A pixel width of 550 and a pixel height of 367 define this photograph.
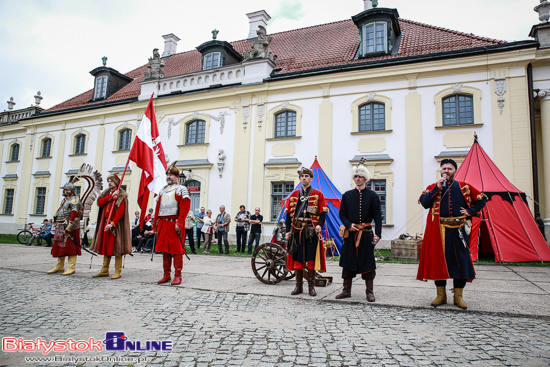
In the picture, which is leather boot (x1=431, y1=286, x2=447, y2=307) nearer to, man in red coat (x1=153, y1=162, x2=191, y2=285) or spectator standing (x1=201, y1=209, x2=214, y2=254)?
man in red coat (x1=153, y1=162, x2=191, y2=285)

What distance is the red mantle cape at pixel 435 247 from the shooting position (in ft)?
15.8

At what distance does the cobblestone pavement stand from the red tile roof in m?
13.2

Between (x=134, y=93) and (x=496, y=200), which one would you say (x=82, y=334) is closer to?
(x=496, y=200)

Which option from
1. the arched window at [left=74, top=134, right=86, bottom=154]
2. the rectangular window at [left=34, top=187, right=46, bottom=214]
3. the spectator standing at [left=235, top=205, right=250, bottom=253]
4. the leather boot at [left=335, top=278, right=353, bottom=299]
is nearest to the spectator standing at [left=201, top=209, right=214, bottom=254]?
the spectator standing at [left=235, top=205, right=250, bottom=253]

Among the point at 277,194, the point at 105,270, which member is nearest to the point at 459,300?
the point at 105,270

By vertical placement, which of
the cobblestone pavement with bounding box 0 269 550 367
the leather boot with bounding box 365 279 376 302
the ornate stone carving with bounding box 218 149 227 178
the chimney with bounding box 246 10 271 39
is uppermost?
the chimney with bounding box 246 10 271 39

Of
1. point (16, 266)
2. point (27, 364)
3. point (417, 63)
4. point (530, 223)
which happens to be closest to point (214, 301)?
point (27, 364)

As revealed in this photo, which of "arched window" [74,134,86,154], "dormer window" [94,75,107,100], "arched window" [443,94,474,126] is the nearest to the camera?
"arched window" [443,94,474,126]

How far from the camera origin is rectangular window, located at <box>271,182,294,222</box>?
54.6 feet

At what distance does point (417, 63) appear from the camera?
14.8m

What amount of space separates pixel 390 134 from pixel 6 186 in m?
24.5

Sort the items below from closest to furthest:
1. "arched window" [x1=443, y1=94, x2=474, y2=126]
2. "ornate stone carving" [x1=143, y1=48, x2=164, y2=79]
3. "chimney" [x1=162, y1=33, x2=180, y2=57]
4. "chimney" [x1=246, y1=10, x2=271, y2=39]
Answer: "arched window" [x1=443, y1=94, x2=474, y2=126]
"ornate stone carving" [x1=143, y1=48, x2=164, y2=79]
"chimney" [x1=246, y1=10, x2=271, y2=39]
"chimney" [x1=162, y1=33, x2=180, y2=57]

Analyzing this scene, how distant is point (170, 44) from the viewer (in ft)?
87.7

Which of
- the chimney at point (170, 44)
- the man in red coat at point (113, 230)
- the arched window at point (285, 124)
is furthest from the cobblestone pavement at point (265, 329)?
the chimney at point (170, 44)
